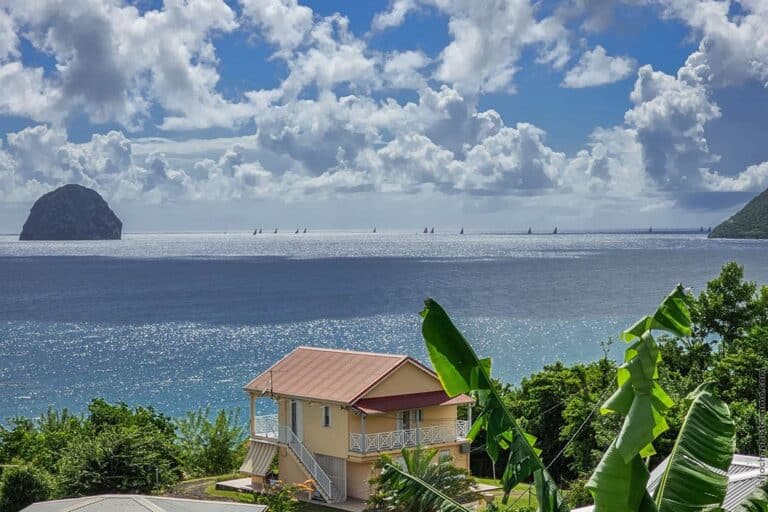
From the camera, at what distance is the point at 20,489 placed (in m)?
29.4

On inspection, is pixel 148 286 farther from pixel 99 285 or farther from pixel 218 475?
pixel 218 475

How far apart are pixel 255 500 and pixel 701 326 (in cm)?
2466

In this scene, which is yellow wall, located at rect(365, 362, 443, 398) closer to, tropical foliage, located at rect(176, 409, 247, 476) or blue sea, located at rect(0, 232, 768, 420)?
tropical foliage, located at rect(176, 409, 247, 476)

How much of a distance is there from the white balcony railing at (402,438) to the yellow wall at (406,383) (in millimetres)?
1359

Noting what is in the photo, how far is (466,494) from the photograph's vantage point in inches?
1228

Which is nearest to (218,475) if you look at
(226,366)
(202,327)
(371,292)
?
(226,366)

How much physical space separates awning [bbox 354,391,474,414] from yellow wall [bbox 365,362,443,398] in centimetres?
15

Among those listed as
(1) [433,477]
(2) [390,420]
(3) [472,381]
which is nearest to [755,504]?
(3) [472,381]

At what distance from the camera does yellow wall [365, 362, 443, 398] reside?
35.2 meters

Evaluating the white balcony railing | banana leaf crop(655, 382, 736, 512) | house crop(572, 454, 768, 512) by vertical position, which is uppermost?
banana leaf crop(655, 382, 736, 512)

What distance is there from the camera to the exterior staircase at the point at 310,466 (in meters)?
34.7

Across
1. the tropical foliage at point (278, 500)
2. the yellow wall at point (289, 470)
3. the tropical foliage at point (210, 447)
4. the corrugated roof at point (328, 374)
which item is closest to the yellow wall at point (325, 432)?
the corrugated roof at point (328, 374)

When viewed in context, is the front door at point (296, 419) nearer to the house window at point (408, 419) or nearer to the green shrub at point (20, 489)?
the house window at point (408, 419)

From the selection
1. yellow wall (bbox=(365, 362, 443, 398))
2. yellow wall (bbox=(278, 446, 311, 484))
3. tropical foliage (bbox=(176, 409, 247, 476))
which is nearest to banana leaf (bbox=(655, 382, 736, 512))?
yellow wall (bbox=(365, 362, 443, 398))
